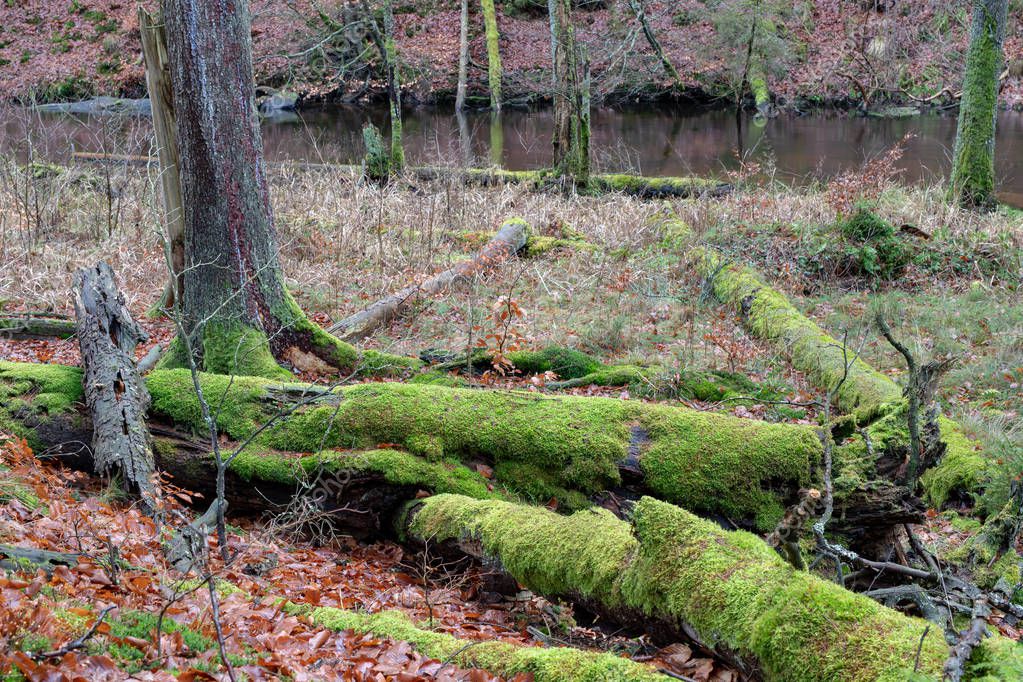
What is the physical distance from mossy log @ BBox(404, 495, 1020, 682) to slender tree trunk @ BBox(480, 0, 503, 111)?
94.8 ft

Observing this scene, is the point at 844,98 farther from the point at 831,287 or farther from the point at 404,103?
the point at 831,287

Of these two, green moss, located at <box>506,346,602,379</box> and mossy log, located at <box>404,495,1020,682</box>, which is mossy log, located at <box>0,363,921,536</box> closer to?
mossy log, located at <box>404,495,1020,682</box>

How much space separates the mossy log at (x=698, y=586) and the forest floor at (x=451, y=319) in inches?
7.9

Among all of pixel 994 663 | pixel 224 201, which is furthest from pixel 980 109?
pixel 994 663

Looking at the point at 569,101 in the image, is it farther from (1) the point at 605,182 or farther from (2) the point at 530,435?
(2) the point at 530,435

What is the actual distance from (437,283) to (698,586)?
22.3 ft

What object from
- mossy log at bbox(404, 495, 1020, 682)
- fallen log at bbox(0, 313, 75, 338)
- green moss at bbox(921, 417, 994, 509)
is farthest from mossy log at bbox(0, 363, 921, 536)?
fallen log at bbox(0, 313, 75, 338)

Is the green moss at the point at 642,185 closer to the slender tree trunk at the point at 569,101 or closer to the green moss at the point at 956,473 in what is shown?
the slender tree trunk at the point at 569,101

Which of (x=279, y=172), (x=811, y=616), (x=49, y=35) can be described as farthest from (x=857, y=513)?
(x=49, y=35)

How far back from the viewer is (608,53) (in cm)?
2714

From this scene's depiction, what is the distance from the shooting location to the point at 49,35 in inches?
1283

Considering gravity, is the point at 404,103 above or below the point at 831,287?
above

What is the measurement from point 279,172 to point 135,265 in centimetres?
532

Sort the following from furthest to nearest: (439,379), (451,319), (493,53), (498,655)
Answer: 1. (493,53)
2. (451,319)
3. (439,379)
4. (498,655)
